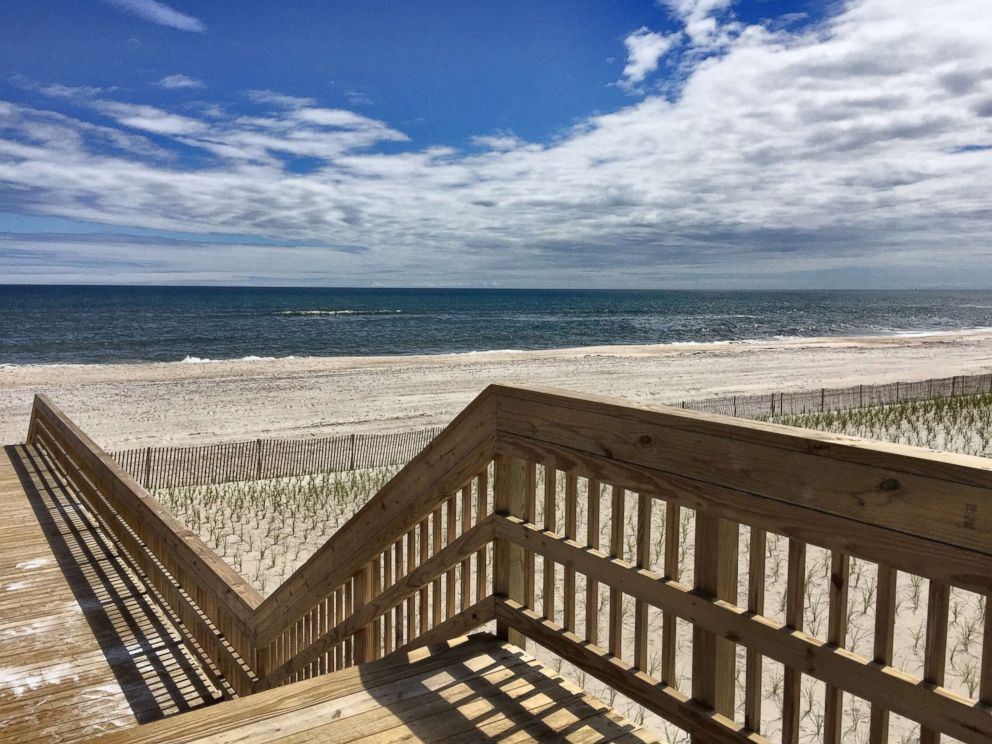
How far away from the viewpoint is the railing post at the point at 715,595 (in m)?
2.03

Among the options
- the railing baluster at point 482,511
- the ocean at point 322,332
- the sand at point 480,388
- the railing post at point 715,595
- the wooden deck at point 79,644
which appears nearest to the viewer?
the railing post at point 715,595

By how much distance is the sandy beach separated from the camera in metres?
20.6

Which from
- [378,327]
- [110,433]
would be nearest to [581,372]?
[110,433]

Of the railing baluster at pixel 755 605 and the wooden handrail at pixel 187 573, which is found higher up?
the railing baluster at pixel 755 605

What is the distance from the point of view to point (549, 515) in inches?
104

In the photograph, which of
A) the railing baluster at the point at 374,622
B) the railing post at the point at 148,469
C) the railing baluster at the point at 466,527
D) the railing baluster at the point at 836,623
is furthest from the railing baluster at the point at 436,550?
the railing post at the point at 148,469

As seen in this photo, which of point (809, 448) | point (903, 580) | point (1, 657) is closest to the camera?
point (809, 448)

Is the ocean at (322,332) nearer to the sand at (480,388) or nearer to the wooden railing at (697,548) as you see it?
the sand at (480,388)

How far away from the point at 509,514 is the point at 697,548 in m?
0.88

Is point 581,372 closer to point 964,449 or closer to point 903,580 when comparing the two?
point 964,449

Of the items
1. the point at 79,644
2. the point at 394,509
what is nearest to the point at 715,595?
the point at 394,509

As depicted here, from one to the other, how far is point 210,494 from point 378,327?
57.2 m

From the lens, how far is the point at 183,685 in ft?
13.7

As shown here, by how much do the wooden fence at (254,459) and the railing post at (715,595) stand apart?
1090 centimetres
